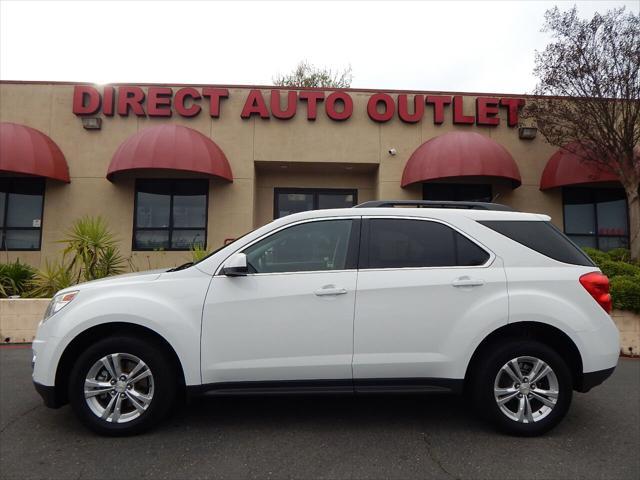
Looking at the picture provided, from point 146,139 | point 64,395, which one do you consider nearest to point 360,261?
point 64,395

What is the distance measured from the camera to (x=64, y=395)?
318cm

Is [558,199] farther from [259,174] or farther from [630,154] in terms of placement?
[259,174]

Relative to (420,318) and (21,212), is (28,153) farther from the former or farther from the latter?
(420,318)

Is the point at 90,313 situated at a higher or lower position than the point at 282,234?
lower

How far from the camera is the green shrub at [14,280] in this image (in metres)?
8.16

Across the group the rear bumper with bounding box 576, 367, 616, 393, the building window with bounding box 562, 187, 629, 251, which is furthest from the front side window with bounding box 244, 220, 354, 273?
the building window with bounding box 562, 187, 629, 251

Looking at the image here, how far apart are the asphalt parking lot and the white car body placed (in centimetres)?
44

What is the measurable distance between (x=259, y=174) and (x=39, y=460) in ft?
32.0

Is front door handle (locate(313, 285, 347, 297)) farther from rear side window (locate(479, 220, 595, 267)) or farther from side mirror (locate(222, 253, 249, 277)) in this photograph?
rear side window (locate(479, 220, 595, 267))

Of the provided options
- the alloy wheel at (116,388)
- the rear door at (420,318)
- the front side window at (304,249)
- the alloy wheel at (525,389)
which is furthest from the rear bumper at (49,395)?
the alloy wheel at (525,389)

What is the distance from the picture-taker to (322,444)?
3.02 m

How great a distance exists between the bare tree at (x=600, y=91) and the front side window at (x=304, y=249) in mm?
8985

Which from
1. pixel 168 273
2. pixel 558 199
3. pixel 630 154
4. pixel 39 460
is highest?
pixel 630 154

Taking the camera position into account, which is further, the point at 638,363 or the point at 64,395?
the point at 638,363
